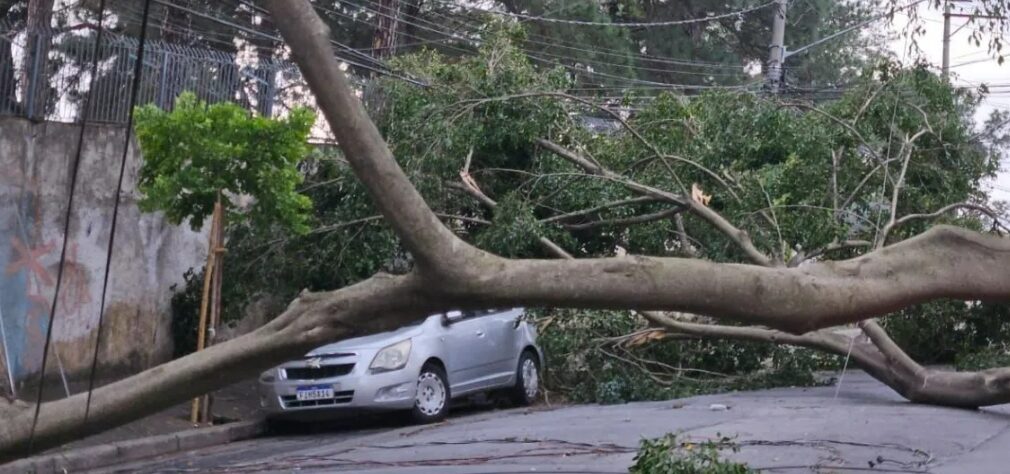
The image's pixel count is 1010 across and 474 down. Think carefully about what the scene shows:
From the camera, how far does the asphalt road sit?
9945mm

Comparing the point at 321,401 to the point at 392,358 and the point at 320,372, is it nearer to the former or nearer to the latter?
the point at 320,372

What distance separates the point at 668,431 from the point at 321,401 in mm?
5040

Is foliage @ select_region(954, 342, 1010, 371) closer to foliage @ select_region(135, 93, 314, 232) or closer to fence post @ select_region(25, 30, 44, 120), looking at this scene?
foliage @ select_region(135, 93, 314, 232)

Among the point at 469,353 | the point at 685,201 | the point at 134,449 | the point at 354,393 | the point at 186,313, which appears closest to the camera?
the point at 685,201

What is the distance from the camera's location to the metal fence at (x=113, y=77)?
15859mm

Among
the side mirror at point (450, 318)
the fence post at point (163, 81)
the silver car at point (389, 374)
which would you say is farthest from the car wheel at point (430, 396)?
the fence post at point (163, 81)

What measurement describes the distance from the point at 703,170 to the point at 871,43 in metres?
17.0

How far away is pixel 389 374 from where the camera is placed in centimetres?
1521

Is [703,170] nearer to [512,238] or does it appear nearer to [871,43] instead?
[512,238]

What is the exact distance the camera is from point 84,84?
16.4 m

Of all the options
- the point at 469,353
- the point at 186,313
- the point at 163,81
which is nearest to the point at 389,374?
the point at 469,353

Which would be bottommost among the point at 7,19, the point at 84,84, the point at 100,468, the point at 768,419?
the point at 100,468

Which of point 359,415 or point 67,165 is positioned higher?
point 67,165

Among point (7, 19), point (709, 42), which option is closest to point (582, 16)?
point (709, 42)
